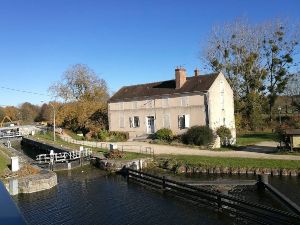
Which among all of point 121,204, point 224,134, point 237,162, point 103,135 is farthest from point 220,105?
point 121,204

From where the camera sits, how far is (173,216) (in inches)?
653

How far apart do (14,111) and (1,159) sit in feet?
274

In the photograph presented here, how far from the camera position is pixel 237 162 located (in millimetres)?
25766

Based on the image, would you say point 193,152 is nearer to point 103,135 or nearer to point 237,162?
point 237,162

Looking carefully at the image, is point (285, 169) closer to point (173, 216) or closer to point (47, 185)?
point (173, 216)

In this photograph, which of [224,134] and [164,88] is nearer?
[224,134]

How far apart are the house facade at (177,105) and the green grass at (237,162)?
9878 millimetres

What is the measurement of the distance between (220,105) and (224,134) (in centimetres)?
330

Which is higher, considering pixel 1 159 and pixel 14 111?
pixel 14 111

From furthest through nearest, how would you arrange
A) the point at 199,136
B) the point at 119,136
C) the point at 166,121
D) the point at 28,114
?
the point at 28,114 < the point at 119,136 < the point at 166,121 < the point at 199,136

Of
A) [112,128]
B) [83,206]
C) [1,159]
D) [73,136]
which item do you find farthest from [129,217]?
[73,136]

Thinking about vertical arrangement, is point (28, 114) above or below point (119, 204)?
above

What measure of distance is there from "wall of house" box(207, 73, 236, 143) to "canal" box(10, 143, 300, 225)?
13.7 metres

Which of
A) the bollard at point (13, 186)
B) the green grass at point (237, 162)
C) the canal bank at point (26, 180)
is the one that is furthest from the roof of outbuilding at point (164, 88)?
the bollard at point (13, 186)
